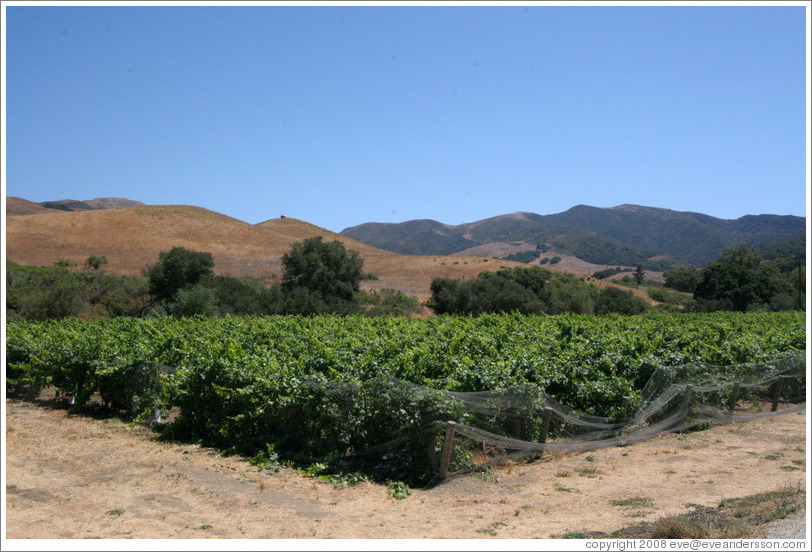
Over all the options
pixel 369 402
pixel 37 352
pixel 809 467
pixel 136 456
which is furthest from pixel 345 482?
pixel 37 352

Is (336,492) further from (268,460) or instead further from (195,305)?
(195,305)

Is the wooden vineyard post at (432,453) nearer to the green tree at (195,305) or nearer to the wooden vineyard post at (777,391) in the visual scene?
the wooden vineyard post at (777,391)

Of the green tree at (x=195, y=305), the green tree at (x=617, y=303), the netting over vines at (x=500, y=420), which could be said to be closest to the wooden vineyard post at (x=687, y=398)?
the netting over vines at (x=500, y=420)

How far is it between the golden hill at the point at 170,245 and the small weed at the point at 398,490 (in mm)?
47301

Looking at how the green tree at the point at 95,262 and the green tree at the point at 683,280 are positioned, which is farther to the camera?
the green tree at the point at 683,280

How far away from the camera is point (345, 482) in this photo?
858cm

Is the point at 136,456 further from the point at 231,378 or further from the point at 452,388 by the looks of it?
the point at 452,388

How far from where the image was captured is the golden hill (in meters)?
63.7

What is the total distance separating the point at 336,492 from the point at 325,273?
3162cm

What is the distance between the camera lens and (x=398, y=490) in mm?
8242

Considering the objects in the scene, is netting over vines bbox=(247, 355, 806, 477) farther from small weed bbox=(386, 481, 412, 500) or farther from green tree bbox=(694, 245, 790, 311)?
green tree bbox=(694, 245, 790, 311)

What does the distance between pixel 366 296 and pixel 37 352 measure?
33.4 metres

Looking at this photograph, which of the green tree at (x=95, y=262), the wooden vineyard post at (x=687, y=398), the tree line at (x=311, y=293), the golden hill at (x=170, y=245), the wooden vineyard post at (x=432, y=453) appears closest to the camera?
the wooden vineyard post at (x=432, y=453)

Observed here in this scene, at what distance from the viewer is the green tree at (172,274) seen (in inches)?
1542
